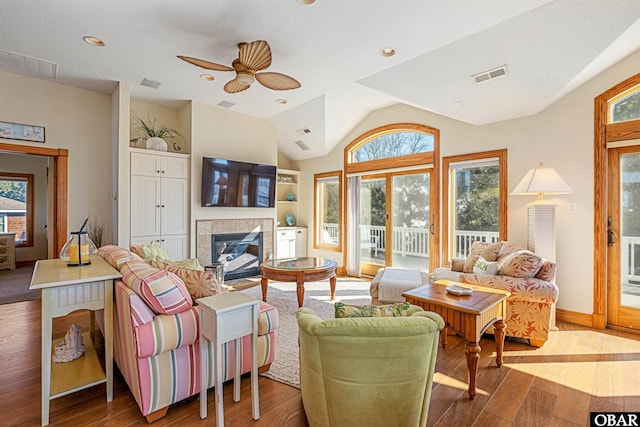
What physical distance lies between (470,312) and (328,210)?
15.2ft

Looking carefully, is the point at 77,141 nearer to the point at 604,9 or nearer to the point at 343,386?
the point at 343,386

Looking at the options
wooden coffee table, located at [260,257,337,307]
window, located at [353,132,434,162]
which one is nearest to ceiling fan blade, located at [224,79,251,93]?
wooden coffee table, located at [260,257,337,307]

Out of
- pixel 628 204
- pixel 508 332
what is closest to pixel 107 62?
pixel 508 332

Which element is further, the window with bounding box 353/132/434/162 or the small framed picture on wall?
the window with bounding box 353/132/434/162

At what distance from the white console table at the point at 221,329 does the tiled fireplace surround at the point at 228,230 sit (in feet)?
11.0

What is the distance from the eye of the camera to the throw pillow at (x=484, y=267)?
3231 mm

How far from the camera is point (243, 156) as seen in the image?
5.61 meters

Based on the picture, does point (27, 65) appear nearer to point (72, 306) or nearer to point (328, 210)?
point (72, 306)

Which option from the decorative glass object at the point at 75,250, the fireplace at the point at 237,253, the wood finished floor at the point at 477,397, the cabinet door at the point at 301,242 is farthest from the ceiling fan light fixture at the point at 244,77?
the cabinet door at the point at 301,242

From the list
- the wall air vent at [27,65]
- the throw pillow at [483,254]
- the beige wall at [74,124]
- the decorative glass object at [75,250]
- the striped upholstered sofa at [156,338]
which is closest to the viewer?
the striped upholstered sofa at [156,338]

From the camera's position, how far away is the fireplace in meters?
5.30

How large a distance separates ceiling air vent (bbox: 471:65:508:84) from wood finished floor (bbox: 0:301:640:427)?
2780 millimetres

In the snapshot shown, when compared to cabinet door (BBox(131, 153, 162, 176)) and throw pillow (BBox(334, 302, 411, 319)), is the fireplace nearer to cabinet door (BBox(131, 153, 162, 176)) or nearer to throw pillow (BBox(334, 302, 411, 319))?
cabinet door (BBox(131, 153, 162, 176))

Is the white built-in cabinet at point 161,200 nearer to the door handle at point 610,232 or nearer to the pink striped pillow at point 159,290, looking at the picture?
the pink striped pillow at point 159,290
